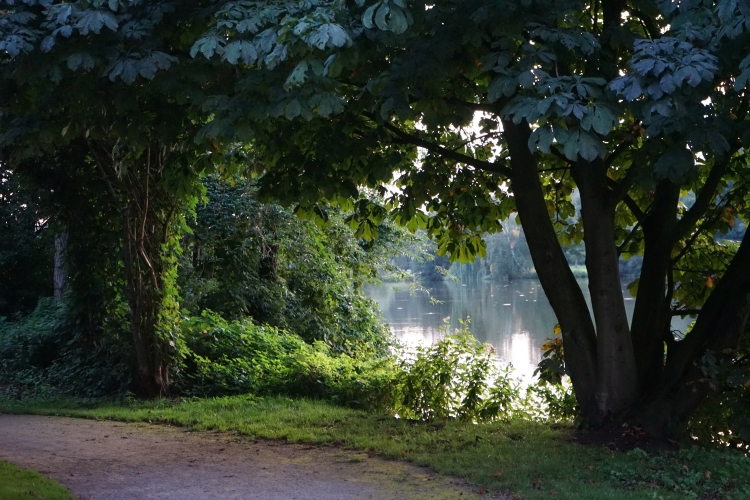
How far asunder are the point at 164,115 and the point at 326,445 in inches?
149

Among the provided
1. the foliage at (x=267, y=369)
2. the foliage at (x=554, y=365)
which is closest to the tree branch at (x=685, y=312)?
the foliage at (x=554, y=365)

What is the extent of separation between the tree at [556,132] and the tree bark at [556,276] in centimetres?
2

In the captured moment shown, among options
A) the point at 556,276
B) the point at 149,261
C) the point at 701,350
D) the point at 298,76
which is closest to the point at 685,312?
the point at 701,350

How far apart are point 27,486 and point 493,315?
21382 millimetres

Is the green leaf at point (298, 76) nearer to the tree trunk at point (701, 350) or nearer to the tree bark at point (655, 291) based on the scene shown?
the tree bark at point (655, 291)

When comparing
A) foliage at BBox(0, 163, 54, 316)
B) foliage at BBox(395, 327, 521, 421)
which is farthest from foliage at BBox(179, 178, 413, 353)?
foliage at BBox(395, 327, 521, 421)

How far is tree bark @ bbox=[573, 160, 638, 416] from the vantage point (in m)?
7.63

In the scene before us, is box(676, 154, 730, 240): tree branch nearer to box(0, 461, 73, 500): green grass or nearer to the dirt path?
the dirt path

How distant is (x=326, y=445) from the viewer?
802 cm

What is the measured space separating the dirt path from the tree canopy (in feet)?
8.40

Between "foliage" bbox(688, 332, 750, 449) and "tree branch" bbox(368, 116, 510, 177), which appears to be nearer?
"foliage" bbox(688, 332, 750, 449)

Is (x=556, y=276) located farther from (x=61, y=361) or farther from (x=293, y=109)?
(x=61, y=361)

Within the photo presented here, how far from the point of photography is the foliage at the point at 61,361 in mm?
11289

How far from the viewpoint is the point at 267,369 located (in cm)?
1175
